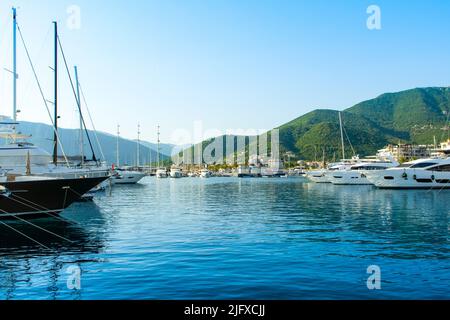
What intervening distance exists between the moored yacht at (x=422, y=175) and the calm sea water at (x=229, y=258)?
1691 inches

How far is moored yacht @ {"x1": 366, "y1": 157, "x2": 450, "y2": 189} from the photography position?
234 feet

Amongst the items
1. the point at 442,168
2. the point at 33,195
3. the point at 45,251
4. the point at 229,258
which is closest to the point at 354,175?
the point at 442,168

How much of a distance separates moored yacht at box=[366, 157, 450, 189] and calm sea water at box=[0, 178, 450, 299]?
43.0 m

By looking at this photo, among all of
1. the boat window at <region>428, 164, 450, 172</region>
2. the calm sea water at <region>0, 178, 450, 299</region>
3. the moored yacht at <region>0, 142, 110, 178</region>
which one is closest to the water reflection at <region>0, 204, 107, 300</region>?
the calm sea water at <region>0, 178, 450, 299</region>

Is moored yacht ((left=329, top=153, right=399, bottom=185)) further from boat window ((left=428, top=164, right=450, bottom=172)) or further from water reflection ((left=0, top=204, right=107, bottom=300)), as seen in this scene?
water reflection ((left=0, top=204, right=107, bottom=300))

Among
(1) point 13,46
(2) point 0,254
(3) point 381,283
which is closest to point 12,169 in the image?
(1) point 13,46

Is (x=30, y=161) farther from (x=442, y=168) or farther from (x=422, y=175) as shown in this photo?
(x=442, y=168)

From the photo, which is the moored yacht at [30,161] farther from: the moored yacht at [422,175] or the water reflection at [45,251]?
the moored yacht at [422,175]

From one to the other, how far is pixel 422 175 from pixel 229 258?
6376cm

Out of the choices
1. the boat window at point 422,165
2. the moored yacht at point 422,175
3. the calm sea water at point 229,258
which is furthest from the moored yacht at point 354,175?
the calm sea water at point 229,258

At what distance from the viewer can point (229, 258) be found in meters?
17.3

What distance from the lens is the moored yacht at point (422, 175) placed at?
234ft
